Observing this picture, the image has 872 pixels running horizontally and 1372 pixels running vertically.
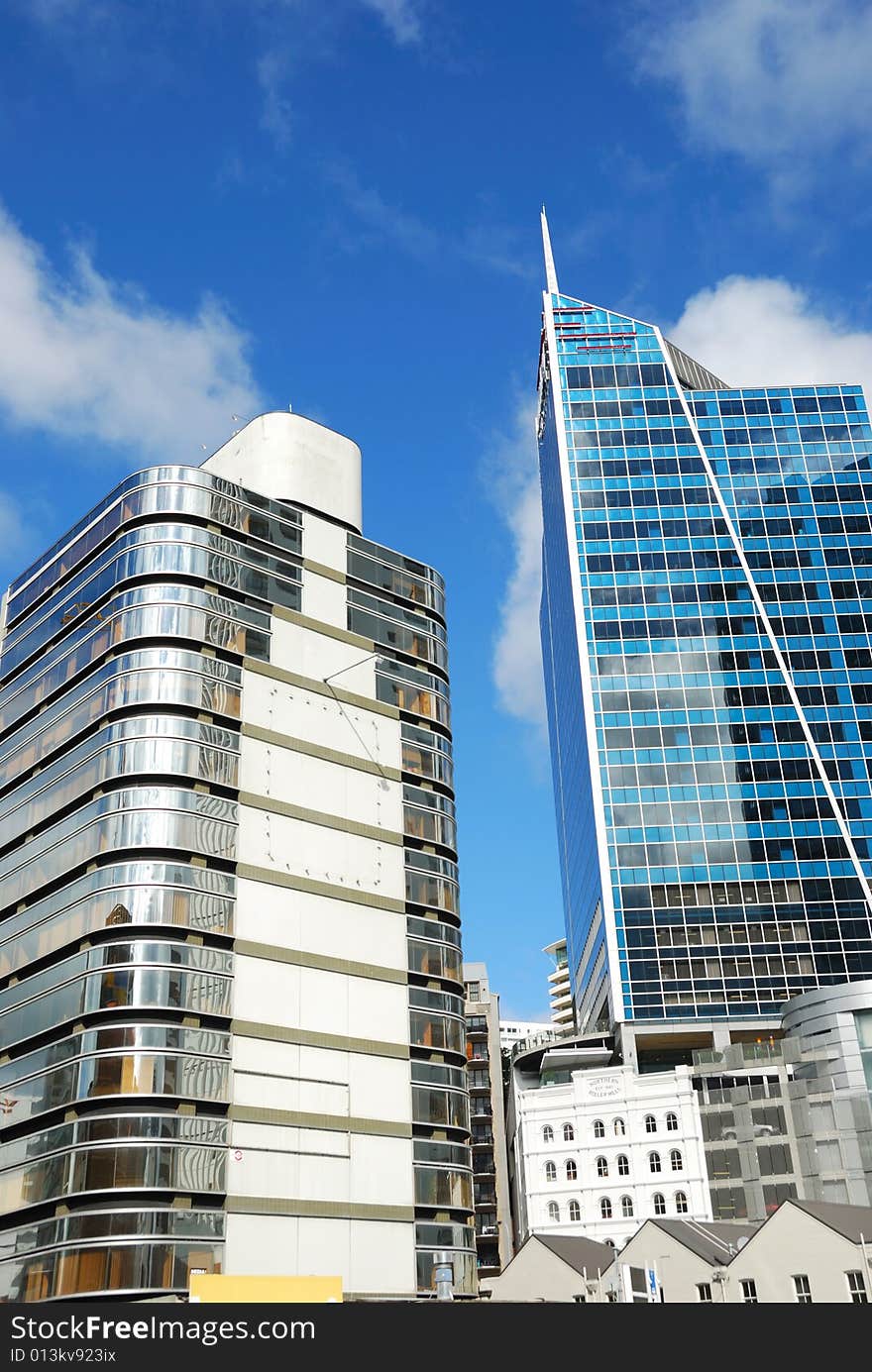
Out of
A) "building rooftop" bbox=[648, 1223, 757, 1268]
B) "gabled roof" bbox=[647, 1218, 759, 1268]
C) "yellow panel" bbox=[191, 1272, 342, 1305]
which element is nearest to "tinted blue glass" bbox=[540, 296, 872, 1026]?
"building rooftop" bbox=[648, 1223, 757, 1268]

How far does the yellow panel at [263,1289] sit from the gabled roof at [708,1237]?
166ft

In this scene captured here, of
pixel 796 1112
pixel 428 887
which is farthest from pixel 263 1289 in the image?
pixel 796 1112

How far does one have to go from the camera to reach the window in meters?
75.0

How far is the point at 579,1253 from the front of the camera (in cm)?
9412

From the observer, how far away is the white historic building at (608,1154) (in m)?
114

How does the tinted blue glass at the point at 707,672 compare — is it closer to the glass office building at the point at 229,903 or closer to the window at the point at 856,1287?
the glass office building at the point at 229,903

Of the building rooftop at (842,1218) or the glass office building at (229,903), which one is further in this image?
the building rooftop at (842,1218)

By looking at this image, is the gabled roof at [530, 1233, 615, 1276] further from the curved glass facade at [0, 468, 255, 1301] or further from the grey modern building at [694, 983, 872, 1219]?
the curved glass facade at [0, 468, 255, 1301]

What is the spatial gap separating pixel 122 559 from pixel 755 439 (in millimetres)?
103246

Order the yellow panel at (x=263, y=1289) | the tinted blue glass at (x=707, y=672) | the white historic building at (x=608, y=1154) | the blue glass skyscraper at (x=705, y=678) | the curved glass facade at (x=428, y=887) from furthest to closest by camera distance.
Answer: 1. the tinted blue glass at (x=707, y=672)
2. the blue glass skyscraper at (x=705, y=678)
3. the white historic building at (x=608, y=1154)
4. the curved glass facade at (x=428, y=887)
5. the yellow panel at (x=263, y=1289)

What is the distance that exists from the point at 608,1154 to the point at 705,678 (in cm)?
5609

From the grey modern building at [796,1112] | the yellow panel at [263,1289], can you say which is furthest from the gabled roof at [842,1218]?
the yellow panel at [263,1289]

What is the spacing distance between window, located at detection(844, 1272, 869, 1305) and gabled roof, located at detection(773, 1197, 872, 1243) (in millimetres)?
1878

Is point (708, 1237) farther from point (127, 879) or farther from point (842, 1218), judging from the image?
point (127, 879)
